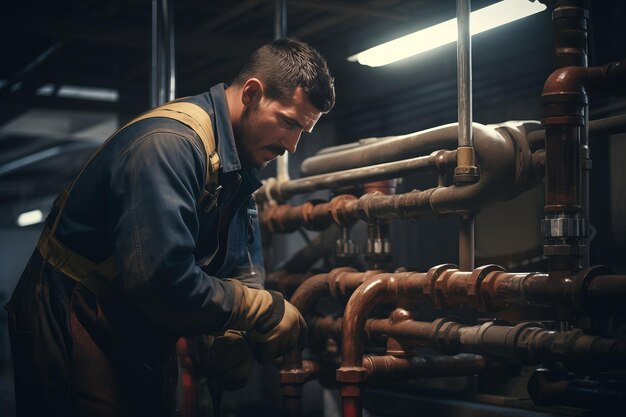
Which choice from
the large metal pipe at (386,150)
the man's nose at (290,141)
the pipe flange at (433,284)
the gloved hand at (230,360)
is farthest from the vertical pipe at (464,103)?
the gloved hand at (230,360)

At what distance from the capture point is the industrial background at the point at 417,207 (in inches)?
101

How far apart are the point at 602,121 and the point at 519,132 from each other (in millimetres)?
308

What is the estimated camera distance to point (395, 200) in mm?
3123

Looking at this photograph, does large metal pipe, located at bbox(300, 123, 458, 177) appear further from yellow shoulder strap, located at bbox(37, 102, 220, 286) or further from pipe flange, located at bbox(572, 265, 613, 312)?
yellow shoulder strap, located at bbox(37, 102, 220, 286)

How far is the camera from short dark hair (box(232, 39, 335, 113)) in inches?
102

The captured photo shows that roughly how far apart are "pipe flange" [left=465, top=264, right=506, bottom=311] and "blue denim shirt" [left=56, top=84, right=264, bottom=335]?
2.51 feet

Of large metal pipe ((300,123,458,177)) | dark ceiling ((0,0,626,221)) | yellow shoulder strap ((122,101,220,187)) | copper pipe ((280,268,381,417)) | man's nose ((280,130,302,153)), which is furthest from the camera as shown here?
dark ceiling ((0,0,626,221))

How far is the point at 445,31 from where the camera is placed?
3756 mm

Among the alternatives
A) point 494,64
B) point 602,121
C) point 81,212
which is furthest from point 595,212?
point 81,212

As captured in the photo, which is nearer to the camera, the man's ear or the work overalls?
the work overalls

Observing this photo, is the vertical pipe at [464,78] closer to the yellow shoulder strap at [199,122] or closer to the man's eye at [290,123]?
the man's eye at [290,123]

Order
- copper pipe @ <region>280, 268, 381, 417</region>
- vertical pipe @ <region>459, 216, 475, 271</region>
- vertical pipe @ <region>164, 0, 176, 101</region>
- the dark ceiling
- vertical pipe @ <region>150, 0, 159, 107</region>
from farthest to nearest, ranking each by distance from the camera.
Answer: vertical pipe @ <region>150, 0, 159, 107</region>, vertical pipe @ <region>164, 0, 176, 101</region>, the dark ceiling, copper pipe @ <region>280, 268, 381, 417</region>, vertical pipe @ <region>459, 216, 475, 271</region>

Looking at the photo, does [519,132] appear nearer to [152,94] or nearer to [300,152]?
[152,94]

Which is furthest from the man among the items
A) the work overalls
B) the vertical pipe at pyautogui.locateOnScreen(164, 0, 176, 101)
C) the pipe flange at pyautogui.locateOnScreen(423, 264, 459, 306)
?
the vertical pipe at pyautogui.locateOnScreen(164, 0, 176, 101)
